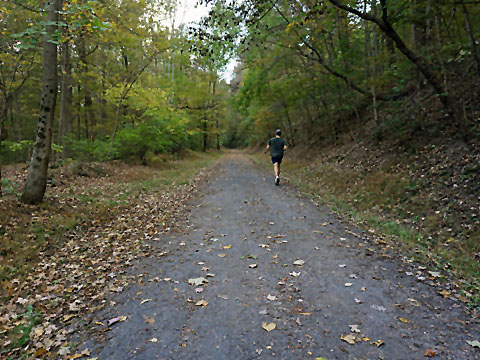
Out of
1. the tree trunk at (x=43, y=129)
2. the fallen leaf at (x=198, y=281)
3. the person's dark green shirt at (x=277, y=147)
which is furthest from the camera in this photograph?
the person's dark green shirt at (x=277, y=147)

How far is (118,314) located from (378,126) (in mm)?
12976

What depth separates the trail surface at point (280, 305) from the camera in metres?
3.13

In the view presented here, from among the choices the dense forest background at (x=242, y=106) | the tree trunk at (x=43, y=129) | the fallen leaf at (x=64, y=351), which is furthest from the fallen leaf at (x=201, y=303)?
the tree trunk at (x=43, y=129)

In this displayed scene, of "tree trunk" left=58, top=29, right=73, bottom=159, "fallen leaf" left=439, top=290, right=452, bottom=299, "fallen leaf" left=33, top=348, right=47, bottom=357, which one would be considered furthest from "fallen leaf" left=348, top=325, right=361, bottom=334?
"tree trunk" left=58, top=29, right=73, bottom=159

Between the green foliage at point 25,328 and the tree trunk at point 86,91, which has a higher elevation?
the tree trunk at point 86,91

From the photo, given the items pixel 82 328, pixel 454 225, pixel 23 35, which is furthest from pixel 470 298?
pixel 23 35

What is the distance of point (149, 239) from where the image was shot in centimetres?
674

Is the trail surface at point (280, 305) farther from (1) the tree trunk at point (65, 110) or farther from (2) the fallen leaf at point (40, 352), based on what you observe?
(1) the tree trunk at point (65, 110)

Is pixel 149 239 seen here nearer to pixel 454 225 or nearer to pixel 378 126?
pixel 454 225

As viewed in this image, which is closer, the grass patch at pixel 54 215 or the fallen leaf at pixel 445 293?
the fallen leaf at pixel 445 293

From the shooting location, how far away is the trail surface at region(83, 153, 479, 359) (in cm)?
313

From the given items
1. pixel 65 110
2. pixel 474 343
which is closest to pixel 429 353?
pixel 474 343

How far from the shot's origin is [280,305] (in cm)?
389

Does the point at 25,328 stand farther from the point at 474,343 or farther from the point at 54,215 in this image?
the point at 474,343
